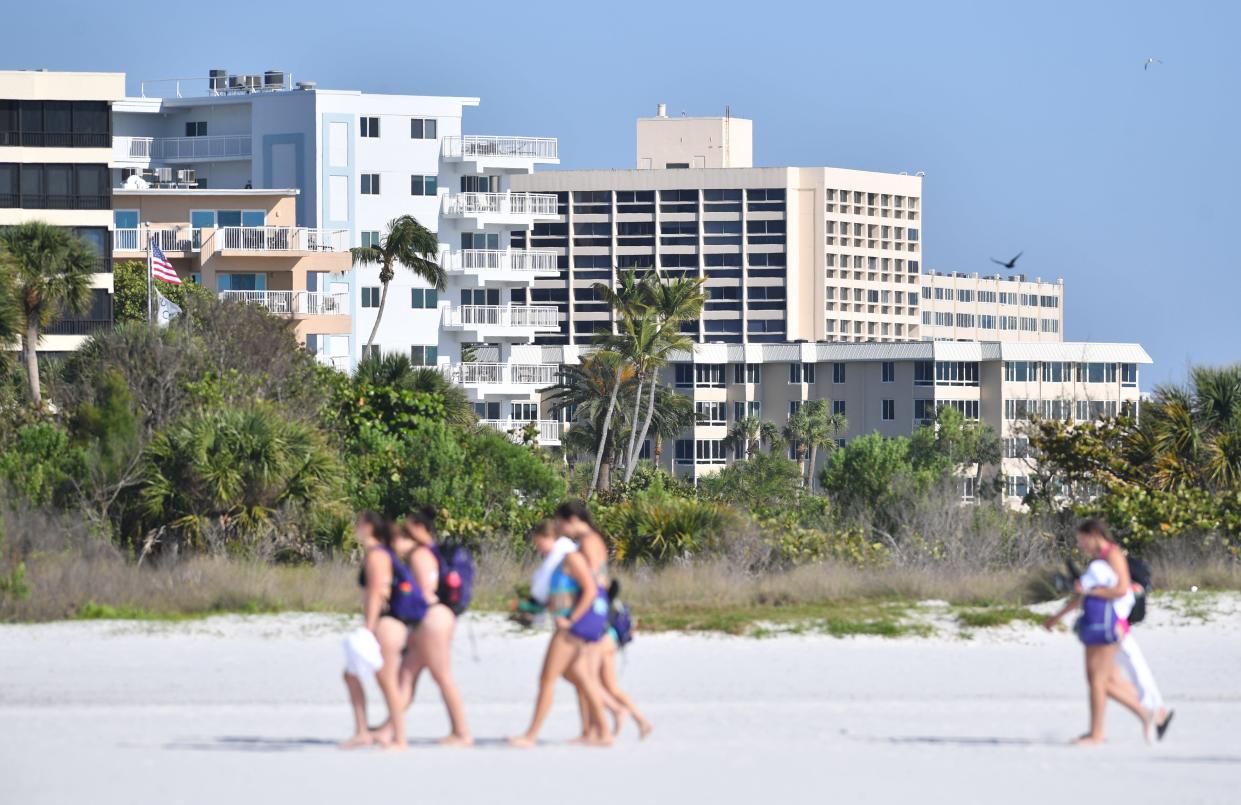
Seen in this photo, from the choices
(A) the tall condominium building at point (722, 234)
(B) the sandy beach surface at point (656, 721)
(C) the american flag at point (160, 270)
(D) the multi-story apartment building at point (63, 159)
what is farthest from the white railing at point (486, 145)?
(A) the tall condominium building at point (722, 234)

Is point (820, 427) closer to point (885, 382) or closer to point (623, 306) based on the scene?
point (885, 382)

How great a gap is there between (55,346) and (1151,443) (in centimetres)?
3783

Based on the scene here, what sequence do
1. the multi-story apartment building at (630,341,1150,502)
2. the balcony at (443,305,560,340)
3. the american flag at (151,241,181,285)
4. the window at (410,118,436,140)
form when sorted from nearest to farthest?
the american flag at (151,241,181,285) → the balcony at (443,305,560,340) → the window at (410,118,436,140) → the multi-story apartment building at (630,341,1150,502)

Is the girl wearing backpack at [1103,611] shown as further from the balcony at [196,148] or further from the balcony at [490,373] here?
the balcony at [196,148]

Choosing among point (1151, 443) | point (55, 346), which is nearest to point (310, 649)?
point (1151, 443)

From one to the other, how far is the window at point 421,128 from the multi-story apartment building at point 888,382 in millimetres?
45034

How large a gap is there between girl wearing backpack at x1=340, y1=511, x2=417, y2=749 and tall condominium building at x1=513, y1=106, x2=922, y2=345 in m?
168

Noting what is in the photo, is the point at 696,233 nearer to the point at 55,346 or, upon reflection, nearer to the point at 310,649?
the point at 55,346

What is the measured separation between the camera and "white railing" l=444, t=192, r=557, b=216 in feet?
298

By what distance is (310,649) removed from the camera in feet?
60.4

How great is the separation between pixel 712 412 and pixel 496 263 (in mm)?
57421

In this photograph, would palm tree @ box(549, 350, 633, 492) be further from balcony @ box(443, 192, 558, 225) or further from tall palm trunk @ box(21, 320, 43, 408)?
tall palm trunk @ box(21, 320, 43, 408)

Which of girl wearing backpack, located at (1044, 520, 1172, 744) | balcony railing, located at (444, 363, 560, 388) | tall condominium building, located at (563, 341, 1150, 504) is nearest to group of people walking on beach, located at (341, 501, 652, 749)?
girl wearing backpack, located at (1044, 520, 1172, 744)

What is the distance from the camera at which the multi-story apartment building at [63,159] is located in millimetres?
58781
